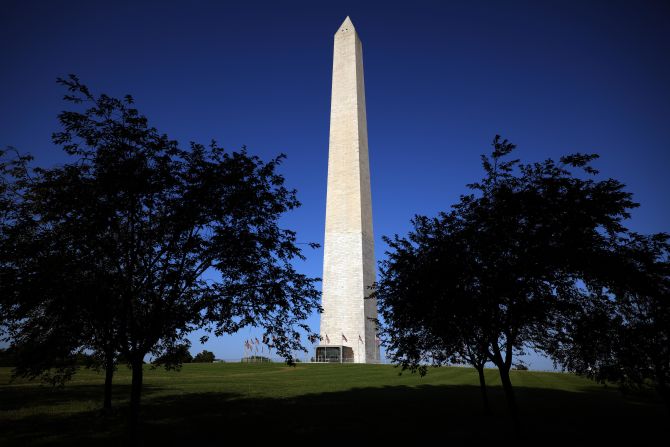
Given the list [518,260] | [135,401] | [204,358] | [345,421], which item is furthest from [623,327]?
[204,358]

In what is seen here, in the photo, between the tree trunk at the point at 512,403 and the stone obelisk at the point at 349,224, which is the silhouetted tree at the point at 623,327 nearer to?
the tree trunk at the point at 512,403

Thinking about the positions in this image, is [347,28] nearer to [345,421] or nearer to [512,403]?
[345,421]

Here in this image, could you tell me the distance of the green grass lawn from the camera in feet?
42.8

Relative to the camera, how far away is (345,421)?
1515cm

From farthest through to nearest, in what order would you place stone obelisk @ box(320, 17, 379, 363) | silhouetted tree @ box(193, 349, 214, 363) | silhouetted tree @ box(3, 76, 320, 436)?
silhouetted tree @ box(193, 349, 214, 363)
stone obelisk @ box(320, 17, 379, 363)
silhouetted tree @ box(3, 76, 320, 436)

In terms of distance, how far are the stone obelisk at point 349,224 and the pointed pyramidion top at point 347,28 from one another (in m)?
→ 0.44

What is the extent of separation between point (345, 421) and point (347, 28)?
50506 millimetres

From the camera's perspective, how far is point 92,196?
10719 millimetres

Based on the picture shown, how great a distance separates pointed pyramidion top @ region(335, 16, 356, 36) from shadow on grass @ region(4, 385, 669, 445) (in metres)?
46.0

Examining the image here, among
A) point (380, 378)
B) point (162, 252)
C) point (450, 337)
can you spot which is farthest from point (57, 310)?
point (380, 378)

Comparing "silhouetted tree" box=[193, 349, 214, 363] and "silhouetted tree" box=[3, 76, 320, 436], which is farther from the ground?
"silhouetted tree" box=[3, 76, 320, 436]

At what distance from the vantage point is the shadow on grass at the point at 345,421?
12.8 m

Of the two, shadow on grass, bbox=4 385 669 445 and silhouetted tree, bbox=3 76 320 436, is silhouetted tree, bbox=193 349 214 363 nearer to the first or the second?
shadow on grass, bbox=4 385 669 445

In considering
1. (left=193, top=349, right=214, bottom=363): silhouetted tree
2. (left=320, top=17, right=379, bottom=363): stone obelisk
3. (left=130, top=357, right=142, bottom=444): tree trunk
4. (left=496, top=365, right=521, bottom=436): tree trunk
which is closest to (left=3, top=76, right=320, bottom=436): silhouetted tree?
(left=130, top=357, right=142, bottom=444): tree trunk
